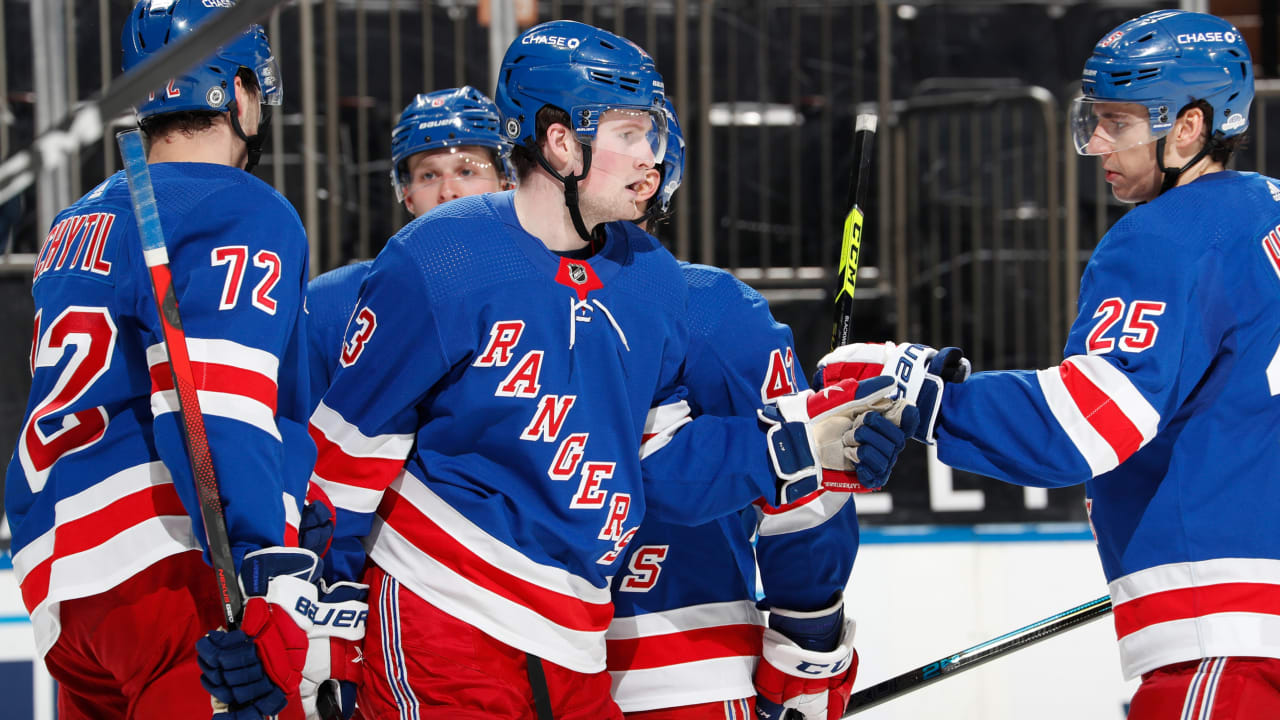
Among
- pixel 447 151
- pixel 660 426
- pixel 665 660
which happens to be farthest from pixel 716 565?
pixel 447 151

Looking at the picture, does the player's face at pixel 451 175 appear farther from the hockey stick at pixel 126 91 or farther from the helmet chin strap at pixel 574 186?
the hockey stick at pixel 126 91

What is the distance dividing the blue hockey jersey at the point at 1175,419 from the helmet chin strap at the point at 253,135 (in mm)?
1225

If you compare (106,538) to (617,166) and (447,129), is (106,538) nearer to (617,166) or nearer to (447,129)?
(617,166)

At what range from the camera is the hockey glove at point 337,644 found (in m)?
2.11

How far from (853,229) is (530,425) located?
80 cm

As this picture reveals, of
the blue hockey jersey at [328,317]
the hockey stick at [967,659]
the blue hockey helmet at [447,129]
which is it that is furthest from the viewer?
the blue hockey helmet at [447,129]

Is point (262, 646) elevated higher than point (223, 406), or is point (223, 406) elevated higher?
point (223, 406)

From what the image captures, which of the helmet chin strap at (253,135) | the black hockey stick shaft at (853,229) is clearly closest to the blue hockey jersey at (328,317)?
the helmet chin strap at (253,135)

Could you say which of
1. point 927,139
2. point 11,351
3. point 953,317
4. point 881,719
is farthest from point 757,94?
point 11,351

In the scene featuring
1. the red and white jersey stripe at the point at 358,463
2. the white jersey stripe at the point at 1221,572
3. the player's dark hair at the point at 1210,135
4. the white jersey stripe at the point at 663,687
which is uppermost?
the player's dark hair at the point at 1210,135

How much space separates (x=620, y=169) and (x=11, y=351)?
2.69 meters

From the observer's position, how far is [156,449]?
78.7 inches

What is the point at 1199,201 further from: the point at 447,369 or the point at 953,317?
the point at 953,317

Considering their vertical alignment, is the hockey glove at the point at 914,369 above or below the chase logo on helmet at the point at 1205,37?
below
